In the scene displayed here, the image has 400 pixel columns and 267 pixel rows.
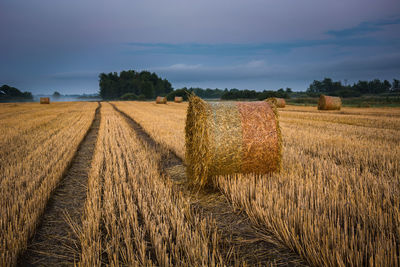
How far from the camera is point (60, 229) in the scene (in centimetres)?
291

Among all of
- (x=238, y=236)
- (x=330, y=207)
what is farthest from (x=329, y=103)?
(x=238, y=236)

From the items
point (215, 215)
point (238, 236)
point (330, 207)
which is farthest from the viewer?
point (215, 215)

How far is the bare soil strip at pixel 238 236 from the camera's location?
230 centimetres

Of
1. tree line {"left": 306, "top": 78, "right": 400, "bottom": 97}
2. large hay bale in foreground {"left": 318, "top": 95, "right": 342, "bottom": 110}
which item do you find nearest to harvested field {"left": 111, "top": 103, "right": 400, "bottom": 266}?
large hay bale in foreground {"left": 318, "top": 95, "right": 342, "bottom": 110}

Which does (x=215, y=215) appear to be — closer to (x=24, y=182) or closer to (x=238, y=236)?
(x=238, y=236)

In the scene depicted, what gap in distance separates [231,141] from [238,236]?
5.63 feet

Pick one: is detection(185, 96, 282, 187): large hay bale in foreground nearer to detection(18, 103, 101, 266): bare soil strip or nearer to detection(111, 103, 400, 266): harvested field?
detection(111, 103, 400, 266): harvested field

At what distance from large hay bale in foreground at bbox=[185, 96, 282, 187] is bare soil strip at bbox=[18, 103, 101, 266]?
186cm

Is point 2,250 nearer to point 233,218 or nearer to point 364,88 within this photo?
point 233,218

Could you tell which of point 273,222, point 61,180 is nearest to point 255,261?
point 273,222

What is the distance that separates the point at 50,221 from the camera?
122 inches

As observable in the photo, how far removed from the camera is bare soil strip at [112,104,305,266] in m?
2.30

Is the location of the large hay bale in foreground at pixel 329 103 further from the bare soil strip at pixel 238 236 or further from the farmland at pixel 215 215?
the bare soil strip at pixel 238 236

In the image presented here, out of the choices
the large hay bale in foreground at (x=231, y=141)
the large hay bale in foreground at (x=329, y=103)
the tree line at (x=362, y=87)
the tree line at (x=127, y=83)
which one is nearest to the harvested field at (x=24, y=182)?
the large hay bale in foreground at (x=231, y=141)
